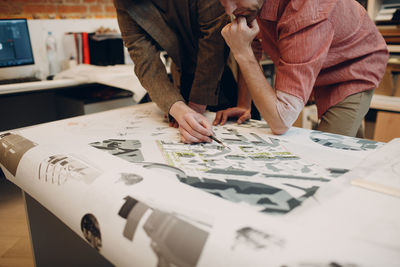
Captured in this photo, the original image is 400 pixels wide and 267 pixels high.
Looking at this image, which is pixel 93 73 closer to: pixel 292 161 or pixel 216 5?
pixel 216 5

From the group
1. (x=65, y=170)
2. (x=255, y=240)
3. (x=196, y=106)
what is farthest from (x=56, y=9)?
(x=255, y=240)

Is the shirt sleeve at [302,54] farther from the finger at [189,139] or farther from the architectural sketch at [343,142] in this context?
the finger at [189,139]

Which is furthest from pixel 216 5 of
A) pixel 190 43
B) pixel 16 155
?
pixel 16 155

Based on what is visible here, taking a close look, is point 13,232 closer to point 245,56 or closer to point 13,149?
A: point 13,149

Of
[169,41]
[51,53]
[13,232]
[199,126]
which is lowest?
[13,232]

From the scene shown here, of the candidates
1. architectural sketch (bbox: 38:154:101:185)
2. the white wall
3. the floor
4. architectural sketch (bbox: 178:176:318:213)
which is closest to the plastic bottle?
the white wall

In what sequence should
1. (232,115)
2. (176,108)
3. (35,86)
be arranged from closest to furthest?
(176,108) → (232,115) → (35,86)

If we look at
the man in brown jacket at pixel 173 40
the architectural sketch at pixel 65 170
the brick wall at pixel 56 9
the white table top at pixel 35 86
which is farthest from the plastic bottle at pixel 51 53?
the architectural sketch at pixel 65 170

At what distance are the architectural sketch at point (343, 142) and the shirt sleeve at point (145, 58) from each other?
0.48 m

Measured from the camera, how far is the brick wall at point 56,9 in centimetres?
238

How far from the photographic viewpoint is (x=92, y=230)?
609 mm

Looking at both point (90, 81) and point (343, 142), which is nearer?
point (343, 142)

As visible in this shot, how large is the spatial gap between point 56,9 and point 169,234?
2627mm

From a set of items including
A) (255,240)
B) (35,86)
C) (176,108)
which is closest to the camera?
(255,240)
